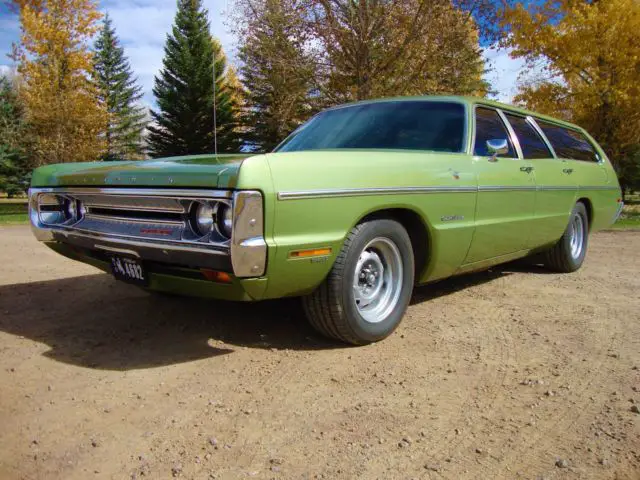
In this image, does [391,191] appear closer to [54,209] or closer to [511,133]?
[511,133]

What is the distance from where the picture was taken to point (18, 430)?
7.40 ft

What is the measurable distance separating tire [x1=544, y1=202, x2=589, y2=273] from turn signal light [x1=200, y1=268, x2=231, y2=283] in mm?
4026

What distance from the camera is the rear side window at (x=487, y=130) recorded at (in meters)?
4.09

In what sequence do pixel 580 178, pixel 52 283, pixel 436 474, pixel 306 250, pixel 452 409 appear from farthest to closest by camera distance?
pixel 580 178
pixel 52 283
pixel 306 250
pixel 452 409
pixel 436 474

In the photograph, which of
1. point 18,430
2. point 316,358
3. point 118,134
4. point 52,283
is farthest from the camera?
point 118,134

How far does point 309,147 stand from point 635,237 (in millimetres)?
7663

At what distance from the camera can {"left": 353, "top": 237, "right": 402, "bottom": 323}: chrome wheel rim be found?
3271 mm

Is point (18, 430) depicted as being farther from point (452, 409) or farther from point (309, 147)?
point (309, 147)

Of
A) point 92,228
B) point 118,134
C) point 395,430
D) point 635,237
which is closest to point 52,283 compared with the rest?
point 92,228

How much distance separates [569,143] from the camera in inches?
225

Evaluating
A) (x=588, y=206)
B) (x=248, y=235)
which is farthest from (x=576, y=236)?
(x=248, y=235)

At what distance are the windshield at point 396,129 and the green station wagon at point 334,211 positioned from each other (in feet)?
0.04

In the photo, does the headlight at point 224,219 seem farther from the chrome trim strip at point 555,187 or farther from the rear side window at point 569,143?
the rear side window at point 569,143

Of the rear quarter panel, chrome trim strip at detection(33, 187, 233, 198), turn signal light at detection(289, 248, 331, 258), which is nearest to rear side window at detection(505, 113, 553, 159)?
the rear quarter panel
